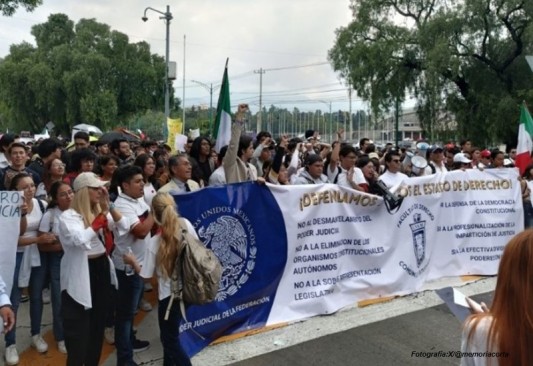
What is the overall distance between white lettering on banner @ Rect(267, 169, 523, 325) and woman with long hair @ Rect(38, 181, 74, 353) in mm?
1930

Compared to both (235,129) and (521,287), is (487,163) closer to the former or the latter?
(235,129)

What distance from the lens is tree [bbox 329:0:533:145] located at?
2230 centimetres

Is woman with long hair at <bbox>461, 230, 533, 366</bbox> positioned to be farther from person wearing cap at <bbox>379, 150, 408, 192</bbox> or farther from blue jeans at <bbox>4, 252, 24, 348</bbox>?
person wearing cap at <bbox>379, 150, 408, 192</bbox>

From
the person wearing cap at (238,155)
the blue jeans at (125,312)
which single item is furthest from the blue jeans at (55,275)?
the person wearing cap at (238,155)

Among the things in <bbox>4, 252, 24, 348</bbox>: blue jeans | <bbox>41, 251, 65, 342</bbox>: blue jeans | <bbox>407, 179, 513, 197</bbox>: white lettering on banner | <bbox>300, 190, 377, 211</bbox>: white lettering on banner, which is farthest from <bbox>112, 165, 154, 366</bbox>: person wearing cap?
<bbox>407, 179, 513, 197</bbox>: white lettering on banner

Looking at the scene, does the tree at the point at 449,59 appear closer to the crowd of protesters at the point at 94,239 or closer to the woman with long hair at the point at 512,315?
the crowd of protesters at the point at 94,239

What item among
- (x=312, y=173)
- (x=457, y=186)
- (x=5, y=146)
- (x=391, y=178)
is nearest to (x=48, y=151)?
(x=5, y=146)

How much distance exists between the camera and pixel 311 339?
4.44 meters

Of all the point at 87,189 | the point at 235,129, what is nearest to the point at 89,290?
the point at 87,189

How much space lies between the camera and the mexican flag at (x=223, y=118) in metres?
6.25

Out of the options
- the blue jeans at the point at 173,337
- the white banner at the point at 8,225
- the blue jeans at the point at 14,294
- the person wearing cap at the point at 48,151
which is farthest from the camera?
the person wearing cap at the point at 48,151

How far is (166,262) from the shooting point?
3.29 m

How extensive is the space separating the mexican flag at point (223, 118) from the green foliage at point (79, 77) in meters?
30.8

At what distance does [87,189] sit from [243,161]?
8.51 ft
